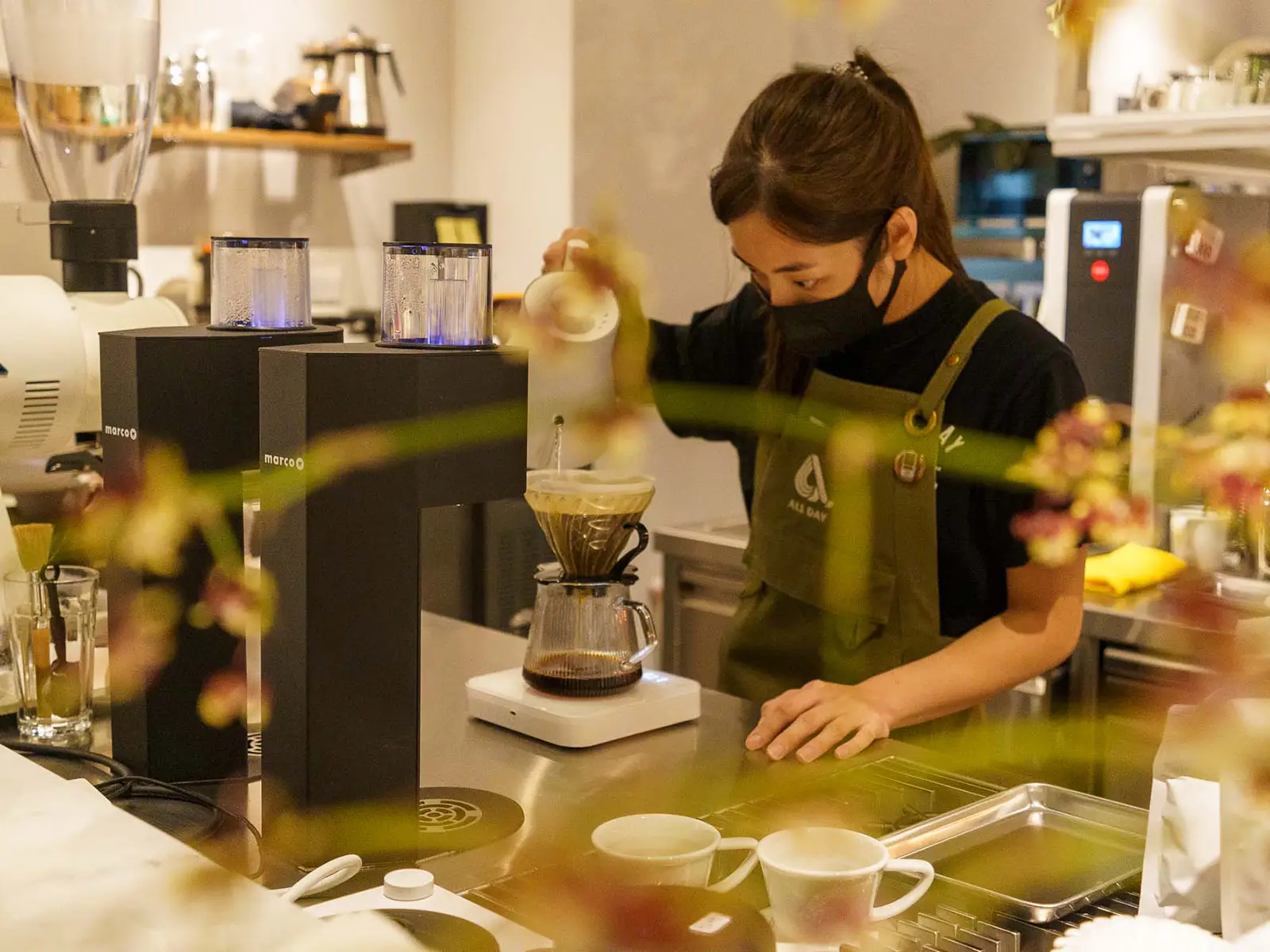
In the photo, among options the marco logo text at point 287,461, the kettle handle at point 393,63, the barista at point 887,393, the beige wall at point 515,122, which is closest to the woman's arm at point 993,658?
the barista at point 887,393

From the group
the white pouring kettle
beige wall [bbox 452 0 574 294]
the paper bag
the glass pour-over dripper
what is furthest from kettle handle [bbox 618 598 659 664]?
beige wall [bbox 452 0 574 294]

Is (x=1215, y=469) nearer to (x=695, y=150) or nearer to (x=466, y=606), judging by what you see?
(x=466, y=606)

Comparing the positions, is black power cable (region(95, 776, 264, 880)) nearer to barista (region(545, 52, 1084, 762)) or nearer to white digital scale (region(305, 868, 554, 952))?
white digital scale (region(305, 868, 554, 952))

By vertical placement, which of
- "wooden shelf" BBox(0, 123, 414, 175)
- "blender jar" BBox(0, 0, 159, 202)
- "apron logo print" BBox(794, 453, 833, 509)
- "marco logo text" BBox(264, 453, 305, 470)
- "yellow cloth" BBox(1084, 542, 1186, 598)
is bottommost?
"yellow cloth" BBox(1084, 542, 1186, 598)

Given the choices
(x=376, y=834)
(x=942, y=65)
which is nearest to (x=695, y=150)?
(x=942, y=65)

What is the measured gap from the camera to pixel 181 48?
418 centimetres

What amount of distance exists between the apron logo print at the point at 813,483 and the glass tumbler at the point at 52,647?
87 cm

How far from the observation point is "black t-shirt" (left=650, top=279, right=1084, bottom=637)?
5.34 ft

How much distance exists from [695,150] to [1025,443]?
6.97 ft

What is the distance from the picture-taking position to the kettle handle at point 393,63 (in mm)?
4332

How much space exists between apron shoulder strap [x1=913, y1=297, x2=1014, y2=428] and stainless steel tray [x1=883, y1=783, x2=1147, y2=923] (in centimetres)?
60

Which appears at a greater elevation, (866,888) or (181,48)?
(181,48)

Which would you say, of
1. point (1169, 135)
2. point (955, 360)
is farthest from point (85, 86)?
point (1169, 135)

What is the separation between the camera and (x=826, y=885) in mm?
831
